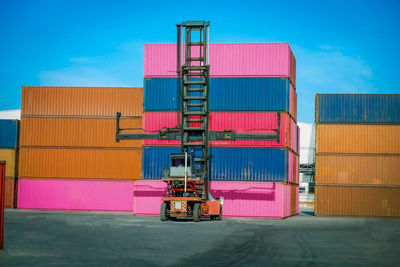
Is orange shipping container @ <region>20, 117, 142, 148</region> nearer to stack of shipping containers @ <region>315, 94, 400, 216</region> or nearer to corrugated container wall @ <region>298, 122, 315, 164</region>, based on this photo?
stack of shipping containers @ <region>315, 94, 400, 216</region>

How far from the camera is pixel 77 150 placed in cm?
4200

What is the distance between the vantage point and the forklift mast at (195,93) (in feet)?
110

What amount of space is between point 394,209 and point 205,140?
52.7 feet

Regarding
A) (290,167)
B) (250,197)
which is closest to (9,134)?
(250,197)

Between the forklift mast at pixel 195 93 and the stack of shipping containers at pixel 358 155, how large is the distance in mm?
10246

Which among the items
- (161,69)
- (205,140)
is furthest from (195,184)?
(161,69)

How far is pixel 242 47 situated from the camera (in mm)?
36656

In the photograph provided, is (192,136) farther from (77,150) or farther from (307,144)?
(307,144)

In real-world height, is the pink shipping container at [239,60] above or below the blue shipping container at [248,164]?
above

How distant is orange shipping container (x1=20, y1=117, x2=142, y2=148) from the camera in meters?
41.8

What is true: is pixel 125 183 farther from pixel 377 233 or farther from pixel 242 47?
pixel 377 233

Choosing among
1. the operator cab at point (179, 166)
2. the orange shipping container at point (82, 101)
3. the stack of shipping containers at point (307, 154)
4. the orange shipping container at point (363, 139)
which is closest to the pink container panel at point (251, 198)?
the operator cab at point (179, 166)

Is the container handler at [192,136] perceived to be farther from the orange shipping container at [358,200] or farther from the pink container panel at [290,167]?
the orange shipping container at [358,200]

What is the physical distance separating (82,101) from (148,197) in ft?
34.0
